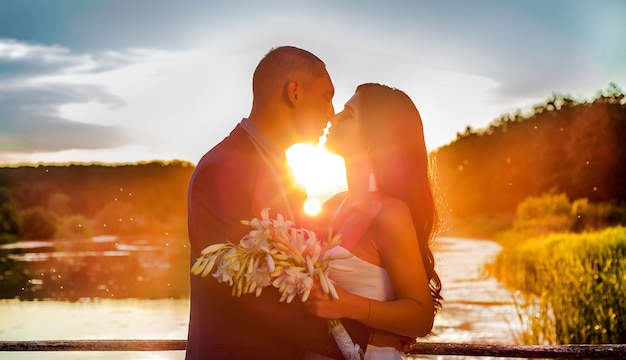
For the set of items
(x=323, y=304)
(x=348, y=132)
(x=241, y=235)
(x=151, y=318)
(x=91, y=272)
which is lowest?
(x=151, y=318)

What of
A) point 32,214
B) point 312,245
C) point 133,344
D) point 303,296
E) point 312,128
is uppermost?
point 32,214

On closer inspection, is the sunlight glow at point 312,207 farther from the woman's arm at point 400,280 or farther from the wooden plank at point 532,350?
the wooden plank at point 532,350

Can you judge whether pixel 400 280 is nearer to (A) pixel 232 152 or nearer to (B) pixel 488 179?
(A) pixel 232 152

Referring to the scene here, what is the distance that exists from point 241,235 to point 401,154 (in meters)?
0.87

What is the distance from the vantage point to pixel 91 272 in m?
55.9

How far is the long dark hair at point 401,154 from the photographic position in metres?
3.37

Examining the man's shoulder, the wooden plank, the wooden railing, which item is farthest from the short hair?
the wooden plank

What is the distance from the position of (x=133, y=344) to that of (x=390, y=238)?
2644 millimetres

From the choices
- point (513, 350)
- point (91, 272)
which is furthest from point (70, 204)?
point (513, 350)

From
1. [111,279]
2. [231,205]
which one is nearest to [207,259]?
[231,205]

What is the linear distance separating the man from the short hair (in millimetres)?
248

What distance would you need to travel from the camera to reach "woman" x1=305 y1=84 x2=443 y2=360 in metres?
3.16

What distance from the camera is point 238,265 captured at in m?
2.74

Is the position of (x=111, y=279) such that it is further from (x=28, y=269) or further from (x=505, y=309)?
(x=505, y=309)
